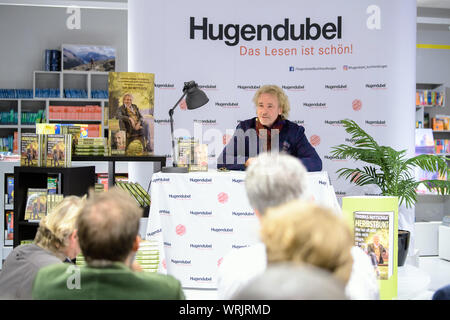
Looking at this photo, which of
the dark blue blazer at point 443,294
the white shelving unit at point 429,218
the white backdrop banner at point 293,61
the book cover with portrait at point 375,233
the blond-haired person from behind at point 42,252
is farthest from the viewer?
the white shelving unit at point 429,218

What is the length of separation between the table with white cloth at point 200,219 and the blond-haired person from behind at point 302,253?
196 centimetres

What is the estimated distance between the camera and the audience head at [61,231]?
7.39 ft

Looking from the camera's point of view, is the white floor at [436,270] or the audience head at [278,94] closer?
the audience head at [278,94]

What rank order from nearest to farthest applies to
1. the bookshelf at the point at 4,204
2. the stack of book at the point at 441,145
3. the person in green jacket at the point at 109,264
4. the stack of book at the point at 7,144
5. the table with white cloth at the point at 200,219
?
the person in green jacket at the point at 109,264, the table with white cloth at the point at 200,219, the bookshelf at the point at 4,204, the stack of book at the point at 7,144, the stack of book at the point at 441,145

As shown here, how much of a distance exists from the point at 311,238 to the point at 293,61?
5003 mm

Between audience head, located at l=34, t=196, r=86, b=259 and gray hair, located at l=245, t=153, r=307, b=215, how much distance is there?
0.89m

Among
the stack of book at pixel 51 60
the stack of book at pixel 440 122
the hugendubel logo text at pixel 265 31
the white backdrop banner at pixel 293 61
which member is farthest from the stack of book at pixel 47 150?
the stack of book at pixel 440 122

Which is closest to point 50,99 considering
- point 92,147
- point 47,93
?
point 47,93

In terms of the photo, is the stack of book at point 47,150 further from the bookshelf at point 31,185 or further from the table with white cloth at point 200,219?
the table with white cloth at point 200,219

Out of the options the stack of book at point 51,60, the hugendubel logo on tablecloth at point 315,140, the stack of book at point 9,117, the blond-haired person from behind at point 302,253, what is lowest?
the blond-haired person from behind at point 302,253

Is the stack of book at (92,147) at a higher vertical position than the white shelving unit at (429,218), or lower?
higher

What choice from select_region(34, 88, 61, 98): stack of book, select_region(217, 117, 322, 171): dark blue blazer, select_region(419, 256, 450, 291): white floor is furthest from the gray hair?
select_region(34, 88, 61, 98): stack of book

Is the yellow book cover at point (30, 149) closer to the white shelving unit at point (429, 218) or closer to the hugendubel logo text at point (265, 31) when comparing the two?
the hugendubel logo text at point (265, 31)

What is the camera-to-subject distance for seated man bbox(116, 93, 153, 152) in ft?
11.5
